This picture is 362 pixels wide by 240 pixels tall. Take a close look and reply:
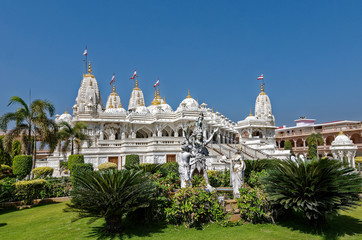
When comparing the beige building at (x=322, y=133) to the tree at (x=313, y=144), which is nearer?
the tree at (x=313, y=144)

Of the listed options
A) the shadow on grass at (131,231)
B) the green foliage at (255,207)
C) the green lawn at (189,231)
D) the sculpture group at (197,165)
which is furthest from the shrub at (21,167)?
the green foliage at (255,207)

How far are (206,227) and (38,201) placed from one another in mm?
8964

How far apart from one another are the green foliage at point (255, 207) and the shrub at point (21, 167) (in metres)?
17.4

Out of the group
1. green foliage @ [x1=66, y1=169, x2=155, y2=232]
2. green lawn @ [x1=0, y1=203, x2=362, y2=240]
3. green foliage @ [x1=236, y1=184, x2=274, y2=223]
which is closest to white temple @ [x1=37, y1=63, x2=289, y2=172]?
green foliage @ [x1=236, y1=184, x2=274, y2=223]

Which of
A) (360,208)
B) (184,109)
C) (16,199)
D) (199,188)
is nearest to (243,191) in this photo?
(199,188)

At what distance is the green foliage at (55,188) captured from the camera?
Answer: 13.5m

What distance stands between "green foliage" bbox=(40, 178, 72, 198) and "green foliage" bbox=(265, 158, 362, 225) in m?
11.0

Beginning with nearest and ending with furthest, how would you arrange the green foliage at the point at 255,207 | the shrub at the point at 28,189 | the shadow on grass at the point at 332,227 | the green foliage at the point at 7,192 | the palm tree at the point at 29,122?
the shadow on grass at the point at 332,227 < the green foliage at the point at 255,207 < the green foliage at the point at 7,192 < the shrub at the point at 28,189 < the palm tree at the point at 29,122

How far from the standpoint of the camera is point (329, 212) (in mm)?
7527

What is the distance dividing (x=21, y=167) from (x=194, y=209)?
655 inches

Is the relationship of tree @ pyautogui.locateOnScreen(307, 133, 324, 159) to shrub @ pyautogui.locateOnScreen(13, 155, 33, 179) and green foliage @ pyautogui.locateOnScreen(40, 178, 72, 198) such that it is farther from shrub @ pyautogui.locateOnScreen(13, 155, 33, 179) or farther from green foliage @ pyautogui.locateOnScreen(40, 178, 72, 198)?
shrub @ pyautogui.locateOnScreen(13, 155, 33, 179)

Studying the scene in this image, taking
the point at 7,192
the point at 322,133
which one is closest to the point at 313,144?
the point at 322,133

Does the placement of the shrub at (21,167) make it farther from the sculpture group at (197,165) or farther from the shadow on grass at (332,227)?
the shadow on grass at (332,227)

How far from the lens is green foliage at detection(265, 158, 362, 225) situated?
7.54 meters
